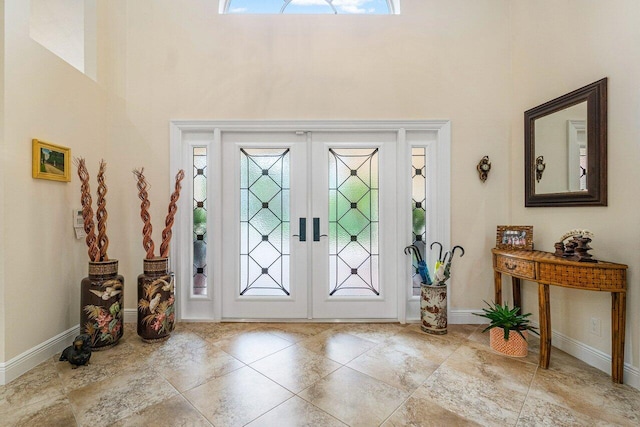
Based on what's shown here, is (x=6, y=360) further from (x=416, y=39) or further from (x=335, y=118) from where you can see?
(x=416, y=39)

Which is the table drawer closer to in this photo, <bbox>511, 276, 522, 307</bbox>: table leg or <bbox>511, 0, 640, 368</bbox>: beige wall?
<bbox>511, 276, 522, 307</bbox>: table leg

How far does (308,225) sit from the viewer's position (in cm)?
296

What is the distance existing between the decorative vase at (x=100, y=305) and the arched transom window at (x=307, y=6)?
9.43 feet

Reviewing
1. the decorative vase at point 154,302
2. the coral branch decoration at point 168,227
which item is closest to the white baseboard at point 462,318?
the decorative vase at point 154,302

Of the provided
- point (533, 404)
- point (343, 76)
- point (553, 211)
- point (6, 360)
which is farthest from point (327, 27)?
point (6, 360)

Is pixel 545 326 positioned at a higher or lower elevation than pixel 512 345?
higher

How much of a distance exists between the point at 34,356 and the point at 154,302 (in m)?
0.84

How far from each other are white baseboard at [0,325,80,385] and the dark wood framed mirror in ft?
14.1

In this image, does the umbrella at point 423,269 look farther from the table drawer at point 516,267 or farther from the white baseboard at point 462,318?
the table drawer at point 516,267

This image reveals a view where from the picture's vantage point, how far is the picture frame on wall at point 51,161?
214 centimetres

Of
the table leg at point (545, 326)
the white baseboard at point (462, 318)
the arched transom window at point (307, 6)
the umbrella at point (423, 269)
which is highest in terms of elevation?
the arched transom window at point (307, 6)

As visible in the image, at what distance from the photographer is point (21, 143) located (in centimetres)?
205

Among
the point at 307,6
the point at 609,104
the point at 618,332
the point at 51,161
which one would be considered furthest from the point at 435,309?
the point at 51,161

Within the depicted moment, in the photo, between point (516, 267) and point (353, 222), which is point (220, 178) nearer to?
point (353, 222)
